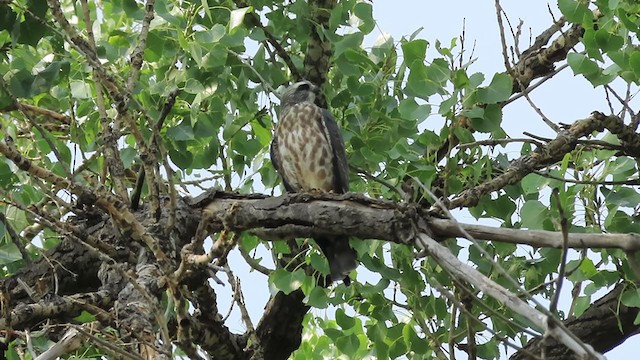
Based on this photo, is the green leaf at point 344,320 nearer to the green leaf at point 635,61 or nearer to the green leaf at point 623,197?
the green leaf at point 623,197

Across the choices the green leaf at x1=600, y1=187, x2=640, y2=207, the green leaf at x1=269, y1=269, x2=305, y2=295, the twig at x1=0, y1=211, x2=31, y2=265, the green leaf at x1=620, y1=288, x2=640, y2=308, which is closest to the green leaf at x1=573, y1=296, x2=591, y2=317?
the green leaf at x1=620, y1=288, x2=640, y2=308

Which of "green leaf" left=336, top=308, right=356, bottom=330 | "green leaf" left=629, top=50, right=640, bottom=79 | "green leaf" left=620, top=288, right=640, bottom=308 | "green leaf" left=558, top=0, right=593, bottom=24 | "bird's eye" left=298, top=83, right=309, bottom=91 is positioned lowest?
"green leaf" left=620, top=288, right=640, bottom=308

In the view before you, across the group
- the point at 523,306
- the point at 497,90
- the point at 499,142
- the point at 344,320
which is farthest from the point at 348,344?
the point at 523,306

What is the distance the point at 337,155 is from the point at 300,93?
45 centimetres

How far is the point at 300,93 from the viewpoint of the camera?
5.20 m

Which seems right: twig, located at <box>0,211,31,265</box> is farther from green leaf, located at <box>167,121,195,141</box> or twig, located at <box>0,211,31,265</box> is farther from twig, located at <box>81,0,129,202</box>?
green leaf, located at <box>167,121,195,141</box>

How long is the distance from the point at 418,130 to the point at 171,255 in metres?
1.46

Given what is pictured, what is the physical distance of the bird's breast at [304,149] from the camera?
5238mm

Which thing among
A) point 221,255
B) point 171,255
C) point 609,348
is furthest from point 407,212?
point 609,348

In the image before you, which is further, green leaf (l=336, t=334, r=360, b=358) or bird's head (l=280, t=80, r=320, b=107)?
bird's head (l=280, t=80, r=320, b=107)

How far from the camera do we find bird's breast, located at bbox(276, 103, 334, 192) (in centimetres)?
524

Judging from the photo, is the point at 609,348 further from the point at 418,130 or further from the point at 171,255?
the point at 171,255

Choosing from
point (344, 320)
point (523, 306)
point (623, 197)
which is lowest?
point (523, 306)

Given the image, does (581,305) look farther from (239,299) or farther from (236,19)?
(236,19)
